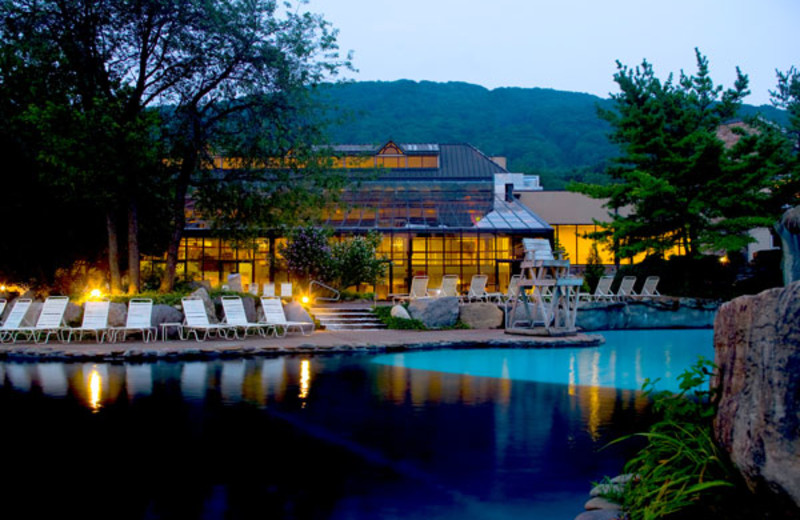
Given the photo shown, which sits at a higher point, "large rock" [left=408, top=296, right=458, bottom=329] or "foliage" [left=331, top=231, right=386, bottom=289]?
"foliage" [left=331, top=231, right=386, bottom=289]

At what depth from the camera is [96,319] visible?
12617mm

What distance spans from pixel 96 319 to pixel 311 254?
6.90 meters

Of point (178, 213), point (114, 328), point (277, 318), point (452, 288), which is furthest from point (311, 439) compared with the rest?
point (452, 288)

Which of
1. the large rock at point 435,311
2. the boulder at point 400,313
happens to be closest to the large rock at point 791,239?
the large rock at point 435,311

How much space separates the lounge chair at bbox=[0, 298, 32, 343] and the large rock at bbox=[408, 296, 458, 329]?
7814 mm

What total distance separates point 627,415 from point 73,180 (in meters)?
11.4

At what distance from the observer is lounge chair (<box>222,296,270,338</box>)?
521 inches

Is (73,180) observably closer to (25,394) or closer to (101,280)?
(101,280)

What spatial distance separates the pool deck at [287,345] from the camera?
10.7m

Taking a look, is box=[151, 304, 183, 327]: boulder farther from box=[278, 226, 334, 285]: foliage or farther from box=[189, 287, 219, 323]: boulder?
box=[278, 226, 334, 285]: foliage

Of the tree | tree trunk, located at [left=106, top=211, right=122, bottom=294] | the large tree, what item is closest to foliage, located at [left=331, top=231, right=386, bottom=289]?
the large tree

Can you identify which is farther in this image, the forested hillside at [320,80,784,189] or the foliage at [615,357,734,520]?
the forested hillside at [320,80,784,189]

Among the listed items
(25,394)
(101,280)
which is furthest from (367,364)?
(101,280)

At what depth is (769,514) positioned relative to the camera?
2.72m
